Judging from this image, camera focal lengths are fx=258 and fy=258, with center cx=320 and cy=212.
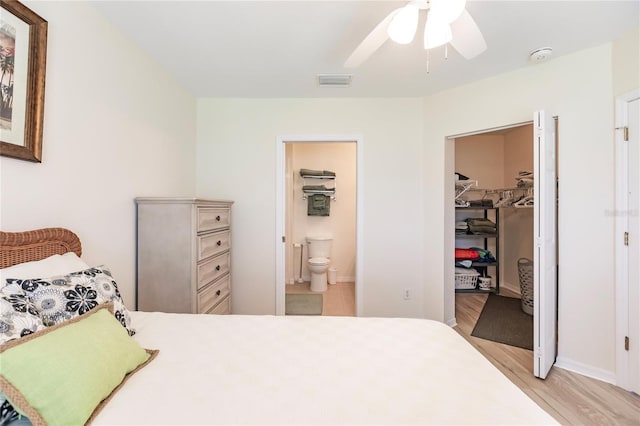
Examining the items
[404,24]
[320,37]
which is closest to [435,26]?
[404,24]

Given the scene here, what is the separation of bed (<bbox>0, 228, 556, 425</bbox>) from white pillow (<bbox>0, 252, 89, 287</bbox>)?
0.01 meters

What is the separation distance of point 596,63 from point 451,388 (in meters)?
2.50

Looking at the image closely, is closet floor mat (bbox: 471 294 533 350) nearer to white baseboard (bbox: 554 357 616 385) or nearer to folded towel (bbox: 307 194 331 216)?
white baseboard (bbox: 554 357 616 385)

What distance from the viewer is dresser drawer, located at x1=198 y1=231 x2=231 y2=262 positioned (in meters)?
1.91

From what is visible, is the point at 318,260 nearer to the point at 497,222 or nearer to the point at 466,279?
the point at 466,279

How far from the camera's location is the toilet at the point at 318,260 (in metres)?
3.77

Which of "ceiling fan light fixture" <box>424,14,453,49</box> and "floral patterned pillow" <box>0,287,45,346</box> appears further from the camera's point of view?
"ceiling fan light fixture" <box>424,14,453,49</box>

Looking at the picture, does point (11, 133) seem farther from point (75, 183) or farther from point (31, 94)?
point (75, 183)

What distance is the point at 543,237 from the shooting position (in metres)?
1.81

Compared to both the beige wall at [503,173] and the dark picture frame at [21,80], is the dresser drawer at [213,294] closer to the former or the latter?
Answer: the dark picture frame at [21,80]

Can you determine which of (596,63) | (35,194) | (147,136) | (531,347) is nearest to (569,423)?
(531,347)

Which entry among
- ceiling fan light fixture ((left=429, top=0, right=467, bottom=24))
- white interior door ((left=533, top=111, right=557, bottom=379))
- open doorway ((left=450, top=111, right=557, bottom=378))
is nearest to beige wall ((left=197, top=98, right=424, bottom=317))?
open doorway ((left=450, top=111, right=557, bottom=378))

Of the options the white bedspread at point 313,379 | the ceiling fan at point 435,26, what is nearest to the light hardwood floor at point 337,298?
the white bedspread at point 313,379

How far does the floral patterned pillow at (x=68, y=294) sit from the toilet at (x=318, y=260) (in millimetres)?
2753
